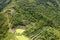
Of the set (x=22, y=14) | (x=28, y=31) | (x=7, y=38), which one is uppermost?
(x=22, y=14)

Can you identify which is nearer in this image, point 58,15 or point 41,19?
point 41,19

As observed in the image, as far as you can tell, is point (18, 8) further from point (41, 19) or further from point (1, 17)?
point (1, 17)

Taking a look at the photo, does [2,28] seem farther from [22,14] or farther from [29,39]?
[22,14]

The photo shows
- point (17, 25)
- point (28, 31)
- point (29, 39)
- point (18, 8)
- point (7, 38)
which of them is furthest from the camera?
point (18, 8)

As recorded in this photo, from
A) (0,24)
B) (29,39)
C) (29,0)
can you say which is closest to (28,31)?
(29,39)

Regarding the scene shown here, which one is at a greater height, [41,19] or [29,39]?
[41,19]

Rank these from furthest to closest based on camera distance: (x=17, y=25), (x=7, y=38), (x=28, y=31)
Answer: (x=17, y=25)
(x=28, y=31)
(x=7, y=38)
